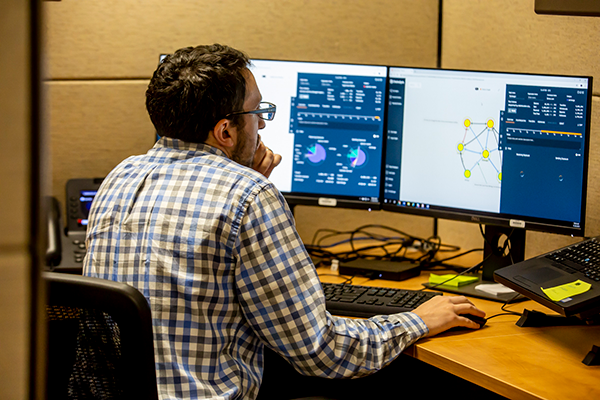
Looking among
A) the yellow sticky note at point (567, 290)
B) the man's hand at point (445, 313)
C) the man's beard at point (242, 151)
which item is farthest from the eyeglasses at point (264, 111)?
the yellow sticky note at point (567, 290)

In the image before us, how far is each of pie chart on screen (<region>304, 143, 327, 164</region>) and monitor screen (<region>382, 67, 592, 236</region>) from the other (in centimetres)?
18

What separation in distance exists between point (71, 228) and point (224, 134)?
2.63 feet

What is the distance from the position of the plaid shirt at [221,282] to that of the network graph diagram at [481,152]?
0.63 m

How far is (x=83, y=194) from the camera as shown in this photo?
1.72 metres

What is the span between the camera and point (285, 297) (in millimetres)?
931

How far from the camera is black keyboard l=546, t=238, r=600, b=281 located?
42.9 inches

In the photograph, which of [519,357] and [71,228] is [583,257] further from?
[71,228]

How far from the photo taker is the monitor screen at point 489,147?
1.32 m

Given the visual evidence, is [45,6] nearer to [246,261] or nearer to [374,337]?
[246,261]

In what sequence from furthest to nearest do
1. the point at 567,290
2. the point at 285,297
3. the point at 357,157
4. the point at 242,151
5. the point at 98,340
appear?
the point at 357,157
the point at 242,151
the point at 567,290
the point at 285,297
the point at 98,340

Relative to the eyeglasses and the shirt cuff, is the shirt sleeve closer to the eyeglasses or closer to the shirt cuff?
the shirt cuff

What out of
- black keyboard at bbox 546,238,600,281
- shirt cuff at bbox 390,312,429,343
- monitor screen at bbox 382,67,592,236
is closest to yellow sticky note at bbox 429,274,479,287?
monitor screen at bbox 382,67,592,236

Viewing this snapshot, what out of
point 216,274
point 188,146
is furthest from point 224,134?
point 216,274
